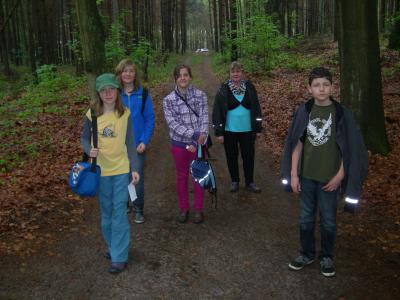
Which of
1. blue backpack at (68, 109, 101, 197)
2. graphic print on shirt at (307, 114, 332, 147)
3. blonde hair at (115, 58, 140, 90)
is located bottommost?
blue backpack at (68, 109, 101, 197)

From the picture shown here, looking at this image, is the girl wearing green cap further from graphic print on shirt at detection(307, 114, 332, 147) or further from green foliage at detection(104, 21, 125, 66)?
green foliage at detection(104, 21, 125, 66)

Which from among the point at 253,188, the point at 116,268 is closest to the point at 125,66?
the point at 116,268

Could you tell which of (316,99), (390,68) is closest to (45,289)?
(316,99)

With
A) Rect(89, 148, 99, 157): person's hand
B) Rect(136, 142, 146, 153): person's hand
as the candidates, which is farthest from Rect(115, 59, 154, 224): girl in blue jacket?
Rect(89, 148, 99, 157): person's hand

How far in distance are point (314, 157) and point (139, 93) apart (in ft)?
8.66

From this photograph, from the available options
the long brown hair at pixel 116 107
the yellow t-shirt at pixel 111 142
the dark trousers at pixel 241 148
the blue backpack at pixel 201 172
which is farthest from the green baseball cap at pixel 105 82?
the dark trousers at pixel 241 148

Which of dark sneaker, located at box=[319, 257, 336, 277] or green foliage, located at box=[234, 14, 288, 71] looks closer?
dark sneaker, located at box=[319, 257, 336, 277]

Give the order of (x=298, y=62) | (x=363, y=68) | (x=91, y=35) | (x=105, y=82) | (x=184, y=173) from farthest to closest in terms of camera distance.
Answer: (x=298, y=62), (x=91, y=35), (x=363, y=68), (x=184, y=173), (x=105, y=82)

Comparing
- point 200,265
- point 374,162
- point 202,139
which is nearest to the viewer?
point 200,265

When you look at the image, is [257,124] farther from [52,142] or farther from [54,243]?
[52,142]

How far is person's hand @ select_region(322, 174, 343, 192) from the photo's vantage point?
4.39 m

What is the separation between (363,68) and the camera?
7887 millimetres

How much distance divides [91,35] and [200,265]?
22.4ft

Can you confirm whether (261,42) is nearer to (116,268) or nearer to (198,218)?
(198,218)
